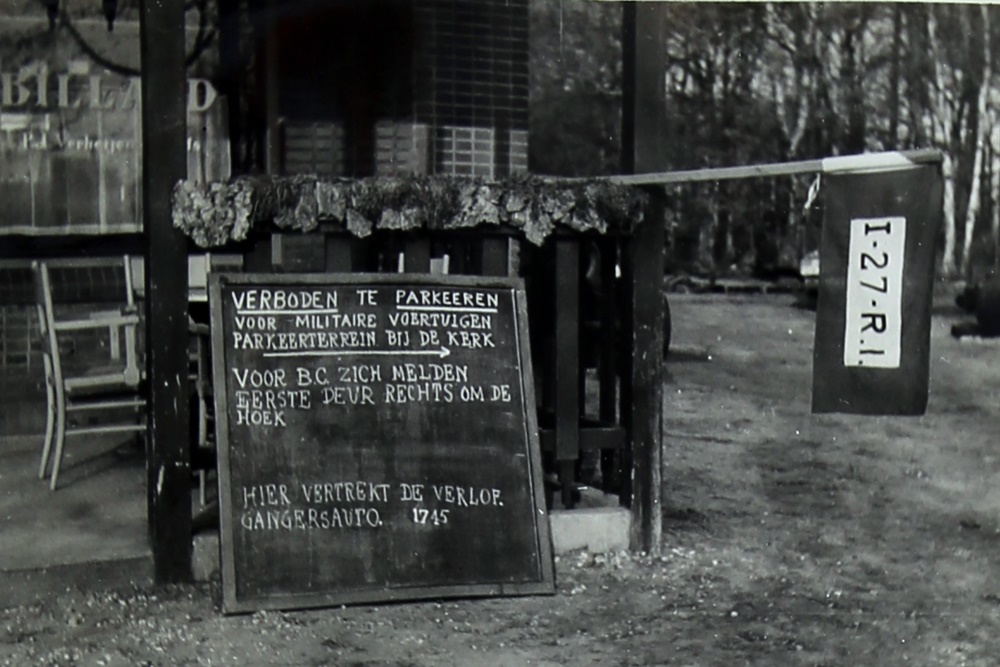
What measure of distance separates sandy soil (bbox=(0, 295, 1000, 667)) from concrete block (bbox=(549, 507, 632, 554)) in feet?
0.18

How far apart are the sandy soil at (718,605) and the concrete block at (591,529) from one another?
54mm

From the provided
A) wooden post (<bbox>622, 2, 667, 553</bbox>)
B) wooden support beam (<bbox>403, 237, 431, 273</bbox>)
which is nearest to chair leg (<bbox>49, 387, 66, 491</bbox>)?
wooden support beam (<bbox>403, 237, 431, 273</bbox>)

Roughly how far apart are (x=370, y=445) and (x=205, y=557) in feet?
2.55

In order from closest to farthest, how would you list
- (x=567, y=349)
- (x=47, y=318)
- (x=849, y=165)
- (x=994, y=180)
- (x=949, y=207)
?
(x=849, y=165) < (x=567, y=349) < (x=47, y=318) < (x=994, y=180) < (x=949, y=207)

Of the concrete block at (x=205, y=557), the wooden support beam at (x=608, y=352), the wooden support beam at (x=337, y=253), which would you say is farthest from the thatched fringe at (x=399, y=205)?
the concrete block at (x=205, y=557)

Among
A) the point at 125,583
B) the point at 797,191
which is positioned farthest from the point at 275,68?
the point at 797,191

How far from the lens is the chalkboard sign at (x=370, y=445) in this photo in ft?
14.3

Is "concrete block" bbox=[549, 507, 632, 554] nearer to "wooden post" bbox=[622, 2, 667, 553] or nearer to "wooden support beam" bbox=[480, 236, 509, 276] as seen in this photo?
"wooden post" bbox=[622, 2, 667, 553]

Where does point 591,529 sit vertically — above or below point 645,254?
below

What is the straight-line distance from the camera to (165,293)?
4.50 meters

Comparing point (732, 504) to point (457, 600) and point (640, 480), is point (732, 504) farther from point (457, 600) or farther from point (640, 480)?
point (457, 600)

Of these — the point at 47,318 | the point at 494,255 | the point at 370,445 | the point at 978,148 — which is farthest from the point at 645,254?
the point at 978,148

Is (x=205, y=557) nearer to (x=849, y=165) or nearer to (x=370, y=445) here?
(x=370, y=445)

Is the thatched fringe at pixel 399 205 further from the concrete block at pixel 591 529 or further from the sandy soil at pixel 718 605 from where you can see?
the sandy soil at pixel 718 605
